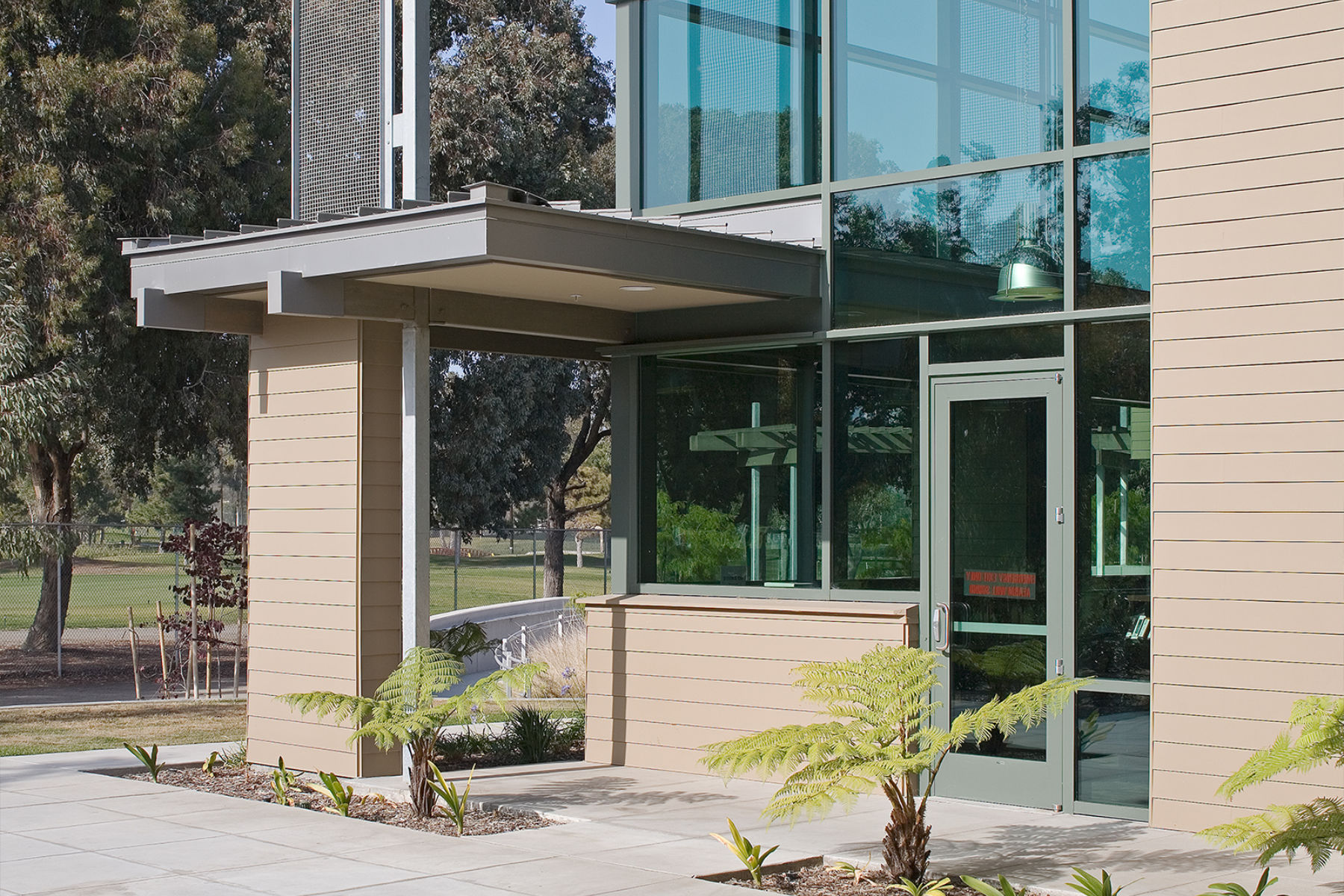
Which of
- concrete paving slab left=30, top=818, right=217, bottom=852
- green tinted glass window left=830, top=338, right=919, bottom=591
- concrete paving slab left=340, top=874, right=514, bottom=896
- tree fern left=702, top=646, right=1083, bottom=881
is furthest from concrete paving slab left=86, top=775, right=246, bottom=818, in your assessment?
green tinted glass window left=830, top=338, right=919, bottom=591

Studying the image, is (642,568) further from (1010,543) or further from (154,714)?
(154,714)

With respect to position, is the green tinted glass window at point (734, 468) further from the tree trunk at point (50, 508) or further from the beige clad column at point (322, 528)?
the tree trunk at point (50, 508)

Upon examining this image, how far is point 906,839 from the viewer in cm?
640

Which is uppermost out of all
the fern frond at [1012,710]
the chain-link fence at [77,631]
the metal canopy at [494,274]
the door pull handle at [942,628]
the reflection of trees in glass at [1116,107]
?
the reflection of trees in glass at [1116,107]

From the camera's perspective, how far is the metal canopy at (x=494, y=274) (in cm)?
796

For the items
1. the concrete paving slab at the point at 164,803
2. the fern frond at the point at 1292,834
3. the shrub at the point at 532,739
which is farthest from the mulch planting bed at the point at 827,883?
the shrub at the point at 532,739

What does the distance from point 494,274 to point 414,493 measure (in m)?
1.49

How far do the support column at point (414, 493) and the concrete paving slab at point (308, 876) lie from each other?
2143 mm

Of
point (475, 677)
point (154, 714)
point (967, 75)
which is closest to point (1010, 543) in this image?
point (967, 75)

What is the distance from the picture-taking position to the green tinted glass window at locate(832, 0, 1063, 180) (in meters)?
8.42

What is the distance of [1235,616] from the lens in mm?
7148

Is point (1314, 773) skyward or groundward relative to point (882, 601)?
groundward

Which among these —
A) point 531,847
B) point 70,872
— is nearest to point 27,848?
point 70,872

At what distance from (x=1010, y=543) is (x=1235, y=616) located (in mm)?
1505
